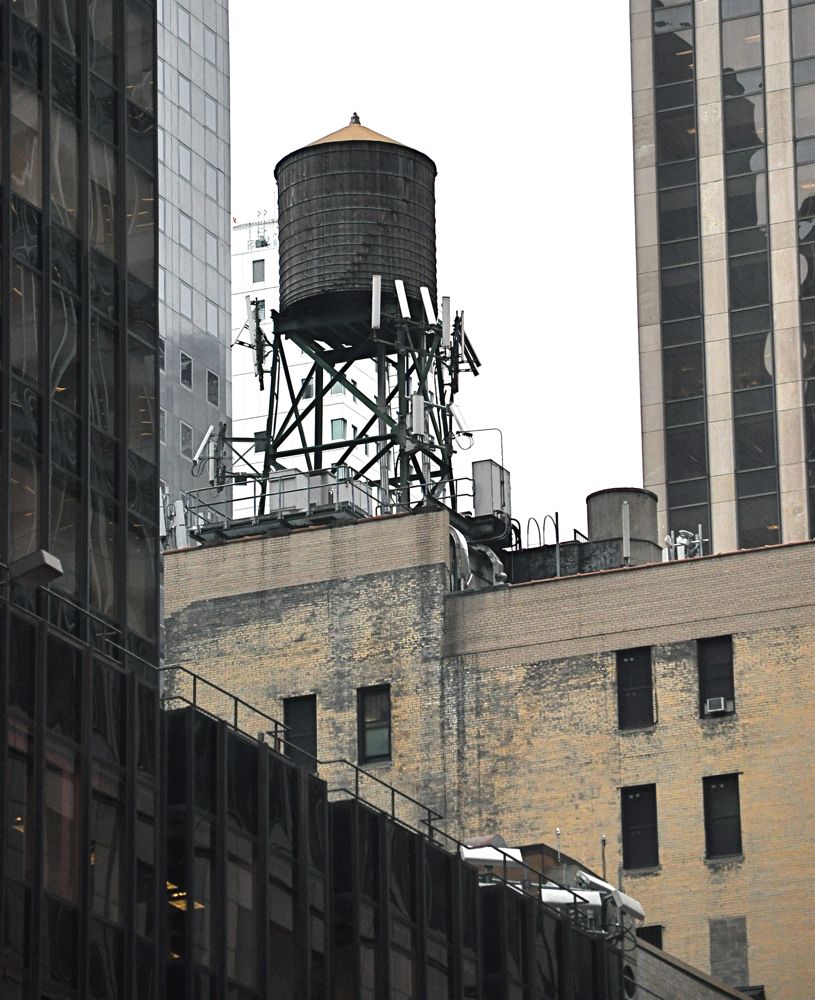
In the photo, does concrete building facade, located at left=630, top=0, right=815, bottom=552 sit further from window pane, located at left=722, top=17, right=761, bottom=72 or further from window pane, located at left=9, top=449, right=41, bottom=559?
window pane, located at left=9, top=449, right=41, bottom=559

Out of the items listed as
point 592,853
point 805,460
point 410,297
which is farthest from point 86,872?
point 805,460

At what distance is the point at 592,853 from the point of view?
236ft

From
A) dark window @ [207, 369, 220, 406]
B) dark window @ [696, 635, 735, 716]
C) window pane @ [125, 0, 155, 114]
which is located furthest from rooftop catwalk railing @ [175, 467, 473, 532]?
dark window @ [207, 369, 220, 406]

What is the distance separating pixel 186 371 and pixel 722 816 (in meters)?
64.8

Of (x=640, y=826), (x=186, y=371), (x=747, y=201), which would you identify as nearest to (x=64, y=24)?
(x=640, y=826)

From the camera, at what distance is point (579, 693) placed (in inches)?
2896

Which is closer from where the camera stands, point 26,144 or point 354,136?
point 26,144

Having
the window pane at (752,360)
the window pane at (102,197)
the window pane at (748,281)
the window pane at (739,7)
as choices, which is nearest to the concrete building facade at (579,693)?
the window pane at (102,197)

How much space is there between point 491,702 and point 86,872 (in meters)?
34.9

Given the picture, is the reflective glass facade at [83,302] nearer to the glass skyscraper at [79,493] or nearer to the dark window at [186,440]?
the glass skyscraper at [79,493]

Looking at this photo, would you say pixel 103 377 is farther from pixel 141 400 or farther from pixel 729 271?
pixel 729 271

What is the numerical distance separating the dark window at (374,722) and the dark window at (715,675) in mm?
8654

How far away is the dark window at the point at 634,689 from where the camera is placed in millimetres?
72812

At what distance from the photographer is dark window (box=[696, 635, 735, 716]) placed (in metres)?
72.1
